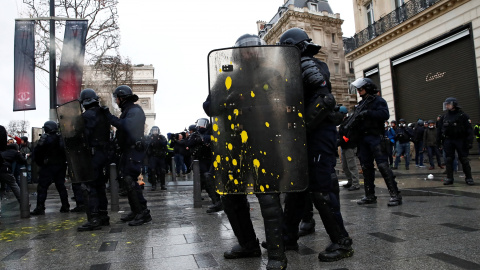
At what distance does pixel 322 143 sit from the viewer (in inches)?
122

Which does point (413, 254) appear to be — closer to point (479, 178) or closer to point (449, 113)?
point (449, 113)

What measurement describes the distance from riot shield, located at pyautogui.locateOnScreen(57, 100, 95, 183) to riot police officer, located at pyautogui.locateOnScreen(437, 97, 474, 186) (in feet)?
21.4

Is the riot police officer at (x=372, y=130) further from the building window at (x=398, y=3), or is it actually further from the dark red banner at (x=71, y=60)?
the building window at (x=398, y=3)

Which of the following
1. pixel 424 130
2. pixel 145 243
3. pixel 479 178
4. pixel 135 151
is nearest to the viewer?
pixel 145 243

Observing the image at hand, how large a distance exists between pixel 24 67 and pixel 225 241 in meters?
10.8

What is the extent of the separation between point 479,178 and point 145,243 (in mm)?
7592

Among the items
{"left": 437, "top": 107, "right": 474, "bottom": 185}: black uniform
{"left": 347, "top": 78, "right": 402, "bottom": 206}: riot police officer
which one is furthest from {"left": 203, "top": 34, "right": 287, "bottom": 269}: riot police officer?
{"left": 437, "top": 107, "right": 474, "bottom": 185}: black uniform

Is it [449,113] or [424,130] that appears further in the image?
[424,130]

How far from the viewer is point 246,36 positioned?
308cm

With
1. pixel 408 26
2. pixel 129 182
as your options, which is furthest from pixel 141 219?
pixel 408 26

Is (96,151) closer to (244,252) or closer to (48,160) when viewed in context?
(48,160)

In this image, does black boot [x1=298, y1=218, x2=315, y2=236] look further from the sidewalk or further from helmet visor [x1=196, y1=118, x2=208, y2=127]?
helmet visor [x1=196, y1=118, x2=208, y2=127]

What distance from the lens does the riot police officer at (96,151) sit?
5066 mm

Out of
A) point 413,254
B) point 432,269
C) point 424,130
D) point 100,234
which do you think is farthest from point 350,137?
point 424,130
